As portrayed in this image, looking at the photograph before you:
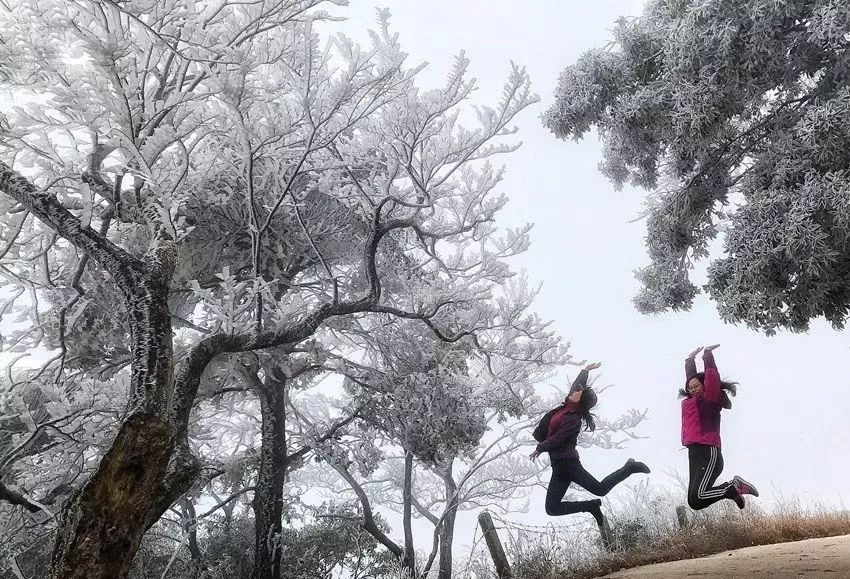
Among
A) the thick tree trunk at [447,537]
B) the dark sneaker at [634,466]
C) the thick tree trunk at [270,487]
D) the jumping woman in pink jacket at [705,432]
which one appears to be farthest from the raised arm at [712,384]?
the thick tree trunk at [270,487]

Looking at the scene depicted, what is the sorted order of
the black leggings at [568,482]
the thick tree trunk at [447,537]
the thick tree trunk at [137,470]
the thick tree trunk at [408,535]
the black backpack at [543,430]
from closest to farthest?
the thick tree trunk at [137,470] < the black leggings at [568,482] < the black backpack at [543,430] < the thick tree trunk at [408,535] < the thick tree trunk at [447,537]

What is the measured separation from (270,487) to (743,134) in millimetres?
7541

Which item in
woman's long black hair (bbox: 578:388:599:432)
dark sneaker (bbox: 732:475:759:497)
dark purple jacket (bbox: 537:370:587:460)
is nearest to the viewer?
dark sneaker (bbox: 732:475:759:497)

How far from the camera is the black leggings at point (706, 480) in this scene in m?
6.18

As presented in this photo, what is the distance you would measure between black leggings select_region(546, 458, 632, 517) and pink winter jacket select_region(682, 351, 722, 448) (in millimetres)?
952

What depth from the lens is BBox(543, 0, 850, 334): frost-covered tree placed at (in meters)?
4.77

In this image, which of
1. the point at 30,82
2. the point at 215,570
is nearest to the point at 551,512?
the point at 215,570

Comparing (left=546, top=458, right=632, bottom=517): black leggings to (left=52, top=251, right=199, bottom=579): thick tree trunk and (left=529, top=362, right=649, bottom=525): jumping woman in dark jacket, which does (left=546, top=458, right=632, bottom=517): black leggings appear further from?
(left=52, top=251, right=199, bottom=579): thick tree trunk

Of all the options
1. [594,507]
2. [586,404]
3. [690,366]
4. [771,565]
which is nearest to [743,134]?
[690,366]

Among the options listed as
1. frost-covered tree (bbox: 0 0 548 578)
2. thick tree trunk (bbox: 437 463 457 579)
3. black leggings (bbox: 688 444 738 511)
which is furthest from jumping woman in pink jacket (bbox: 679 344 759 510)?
thick tree trunk (bbox: 437 463 457 579)

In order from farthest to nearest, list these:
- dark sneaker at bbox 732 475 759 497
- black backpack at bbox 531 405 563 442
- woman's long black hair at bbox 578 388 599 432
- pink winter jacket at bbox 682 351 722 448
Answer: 1. black backpack at bbox 531 405 563 442
2. woman's long black hair at bbox 578 388 599 432
3. pink winter jacket at bbox 682 351 722 448
4. dark sneaker at bbox 732 475 759 497

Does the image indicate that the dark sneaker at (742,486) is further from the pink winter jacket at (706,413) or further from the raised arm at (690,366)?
the raised arm at (690,366)

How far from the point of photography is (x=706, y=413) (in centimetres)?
656

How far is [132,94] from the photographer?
15.7ft
